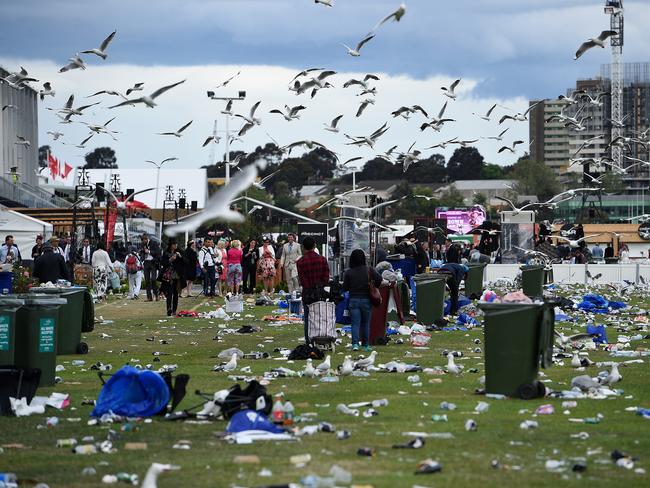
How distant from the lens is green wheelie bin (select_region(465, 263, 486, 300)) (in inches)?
1347

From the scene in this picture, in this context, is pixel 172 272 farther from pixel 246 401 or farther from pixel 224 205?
pixel 246 401

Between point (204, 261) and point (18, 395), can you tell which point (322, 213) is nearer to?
point (204, 261)

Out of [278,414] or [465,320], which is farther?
[465,320]

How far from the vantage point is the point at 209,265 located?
38531 mm

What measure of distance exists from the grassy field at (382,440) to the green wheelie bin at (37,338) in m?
0.32

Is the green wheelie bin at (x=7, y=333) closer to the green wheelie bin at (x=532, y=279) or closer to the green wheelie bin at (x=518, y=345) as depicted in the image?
the green wheelie bin at (x=518, y=345)

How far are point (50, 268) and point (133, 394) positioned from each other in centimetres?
1357

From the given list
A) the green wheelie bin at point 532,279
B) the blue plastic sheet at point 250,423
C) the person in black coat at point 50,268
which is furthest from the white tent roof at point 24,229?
the blue plastic sheet at point 250,423

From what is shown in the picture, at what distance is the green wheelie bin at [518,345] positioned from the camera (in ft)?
44.7

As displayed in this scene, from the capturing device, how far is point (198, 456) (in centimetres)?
1030

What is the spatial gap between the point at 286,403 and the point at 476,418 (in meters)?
1.76

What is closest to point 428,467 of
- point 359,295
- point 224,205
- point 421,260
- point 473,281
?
point 224,205

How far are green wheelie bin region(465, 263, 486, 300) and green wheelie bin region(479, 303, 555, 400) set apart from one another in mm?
20253

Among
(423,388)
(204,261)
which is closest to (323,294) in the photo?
(423,388)
